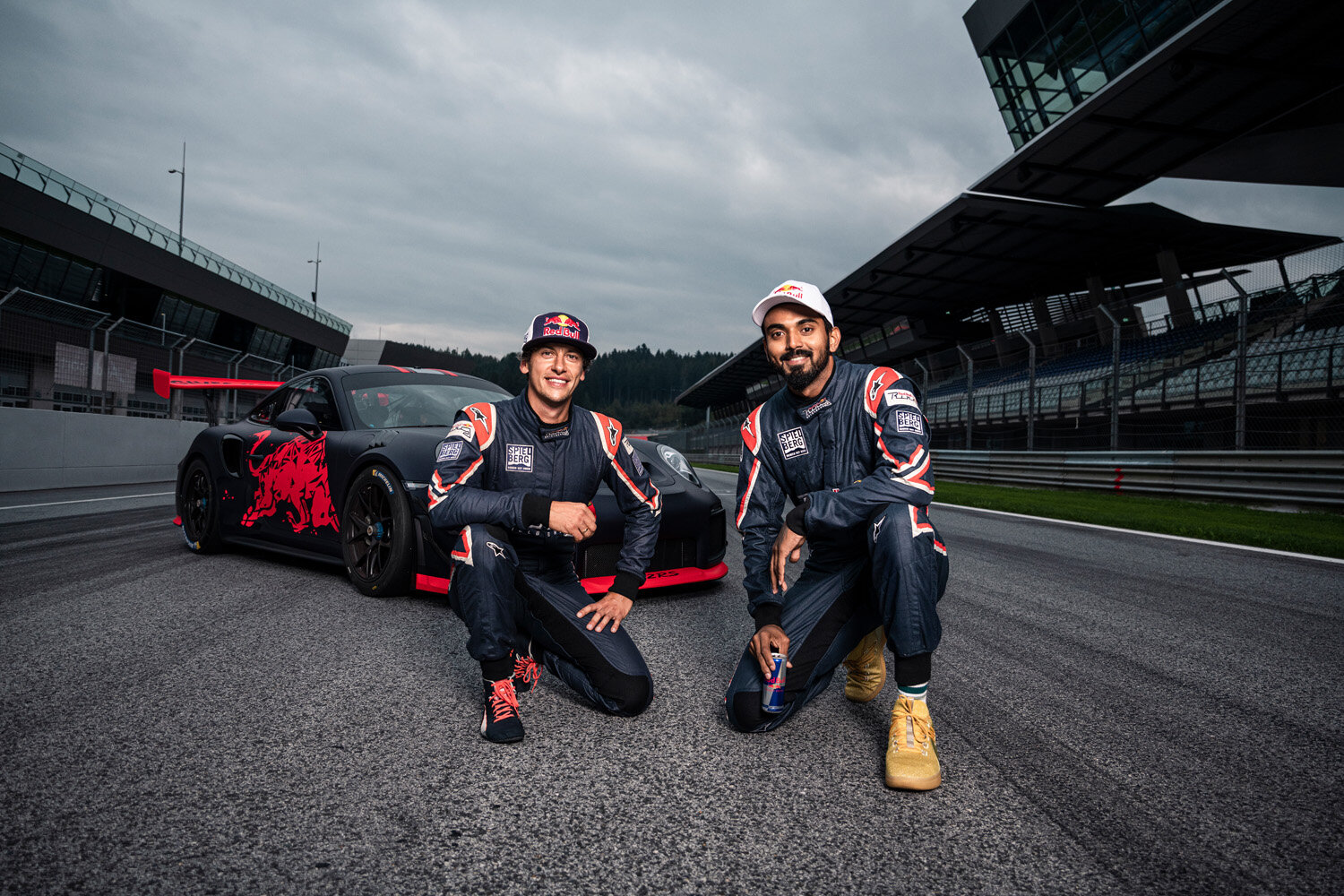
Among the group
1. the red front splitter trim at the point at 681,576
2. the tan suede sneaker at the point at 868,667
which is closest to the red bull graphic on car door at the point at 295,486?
the red front splitter trim at the point at 681,576

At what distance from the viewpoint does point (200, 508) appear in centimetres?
546

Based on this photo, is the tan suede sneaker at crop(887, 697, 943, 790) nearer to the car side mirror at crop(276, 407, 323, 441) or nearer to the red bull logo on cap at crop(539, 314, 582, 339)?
the red bull logo on cap at crop(539, 314, 582, 339)

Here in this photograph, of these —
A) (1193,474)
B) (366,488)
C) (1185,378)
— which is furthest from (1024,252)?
(366,488)

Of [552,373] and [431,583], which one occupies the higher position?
[552,373]

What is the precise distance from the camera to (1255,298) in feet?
34.3

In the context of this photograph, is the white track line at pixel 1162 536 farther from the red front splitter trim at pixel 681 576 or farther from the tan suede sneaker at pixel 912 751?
the tan suede sneaker at pixel 912 751

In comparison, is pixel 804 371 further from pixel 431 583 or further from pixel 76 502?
pixel 76 502

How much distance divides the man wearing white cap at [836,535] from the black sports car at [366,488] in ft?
4.36

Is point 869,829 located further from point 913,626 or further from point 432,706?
point 432,706

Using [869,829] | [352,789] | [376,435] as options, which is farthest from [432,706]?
[376,435]

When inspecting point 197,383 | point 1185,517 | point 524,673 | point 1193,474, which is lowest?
point 524,673

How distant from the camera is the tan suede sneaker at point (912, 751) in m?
1.90

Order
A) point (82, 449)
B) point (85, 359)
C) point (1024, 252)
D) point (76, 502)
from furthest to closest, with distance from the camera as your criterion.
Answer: point (1024, 252)
point (82, 449)
point (85, 359)
point (76, 502)

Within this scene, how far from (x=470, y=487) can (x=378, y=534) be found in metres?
1.67
